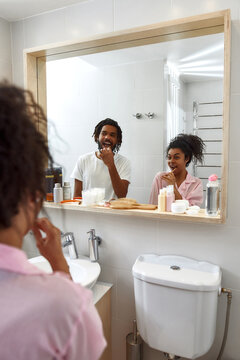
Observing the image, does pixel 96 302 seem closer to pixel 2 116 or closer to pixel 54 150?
pixel 54 150

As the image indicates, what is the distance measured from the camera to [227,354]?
137cm

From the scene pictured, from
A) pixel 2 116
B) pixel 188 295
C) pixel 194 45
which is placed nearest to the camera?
pixel 2 116

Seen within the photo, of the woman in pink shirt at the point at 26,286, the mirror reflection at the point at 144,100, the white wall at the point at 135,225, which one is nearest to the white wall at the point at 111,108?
the mirror reflection at the point at 144,100

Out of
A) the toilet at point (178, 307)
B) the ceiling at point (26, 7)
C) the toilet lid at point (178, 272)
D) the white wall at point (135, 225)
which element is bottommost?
the toilet at point (178, 307)

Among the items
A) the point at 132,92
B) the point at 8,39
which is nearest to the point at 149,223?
the point at 132,92

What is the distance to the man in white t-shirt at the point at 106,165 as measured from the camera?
152 centimetres

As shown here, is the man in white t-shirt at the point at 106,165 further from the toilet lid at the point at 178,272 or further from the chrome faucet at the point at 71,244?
the toilet lid at the point at 178,272

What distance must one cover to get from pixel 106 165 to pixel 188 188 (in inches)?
18.3

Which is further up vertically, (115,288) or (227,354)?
(115,288)

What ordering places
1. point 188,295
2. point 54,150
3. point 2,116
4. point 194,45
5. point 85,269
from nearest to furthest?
1. point 2,116
2. point 188,295
3. point 194,45
4. point 85,269
5. point 54,150

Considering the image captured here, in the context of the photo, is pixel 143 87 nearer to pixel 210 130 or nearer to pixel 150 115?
pixel 150 115

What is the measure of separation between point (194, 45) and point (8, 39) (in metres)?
1.15

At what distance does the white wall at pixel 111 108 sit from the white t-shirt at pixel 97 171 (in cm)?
4

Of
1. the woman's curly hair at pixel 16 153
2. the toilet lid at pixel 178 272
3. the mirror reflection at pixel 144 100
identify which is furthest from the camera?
the mirror reflection at pixel 144 100
